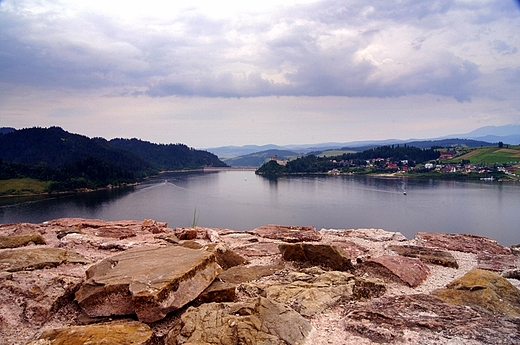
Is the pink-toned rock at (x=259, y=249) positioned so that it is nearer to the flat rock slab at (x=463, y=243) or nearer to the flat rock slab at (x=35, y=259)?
the flat rock slab at (x=35, y=259)

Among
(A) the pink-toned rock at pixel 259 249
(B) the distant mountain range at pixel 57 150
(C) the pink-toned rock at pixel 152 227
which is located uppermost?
(B) the distant mountain range at pixel 57 150

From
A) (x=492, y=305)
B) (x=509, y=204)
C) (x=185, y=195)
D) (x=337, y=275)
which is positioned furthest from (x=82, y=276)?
(x=185, y=195)

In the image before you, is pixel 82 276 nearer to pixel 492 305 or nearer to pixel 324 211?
pixel 492 305

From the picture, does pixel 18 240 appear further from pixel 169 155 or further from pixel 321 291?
pixel 169 155

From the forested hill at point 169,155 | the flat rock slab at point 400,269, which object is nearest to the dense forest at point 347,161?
the forested hill at point 169,155

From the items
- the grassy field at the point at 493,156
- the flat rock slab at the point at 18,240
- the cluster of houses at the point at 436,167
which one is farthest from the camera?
the grassy field at the point at 493,156

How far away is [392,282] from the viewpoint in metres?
7.07

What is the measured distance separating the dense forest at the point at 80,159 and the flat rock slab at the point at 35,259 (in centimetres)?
8367

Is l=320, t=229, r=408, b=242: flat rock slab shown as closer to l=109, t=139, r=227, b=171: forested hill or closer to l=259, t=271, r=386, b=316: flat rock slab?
l=259, t=271, r=386, b=316: flat rock slab

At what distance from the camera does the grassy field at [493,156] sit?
323ft

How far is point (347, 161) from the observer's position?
138 m

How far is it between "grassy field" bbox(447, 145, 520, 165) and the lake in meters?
26.6

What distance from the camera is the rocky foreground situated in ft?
15.3

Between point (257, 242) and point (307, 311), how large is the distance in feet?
17.3
